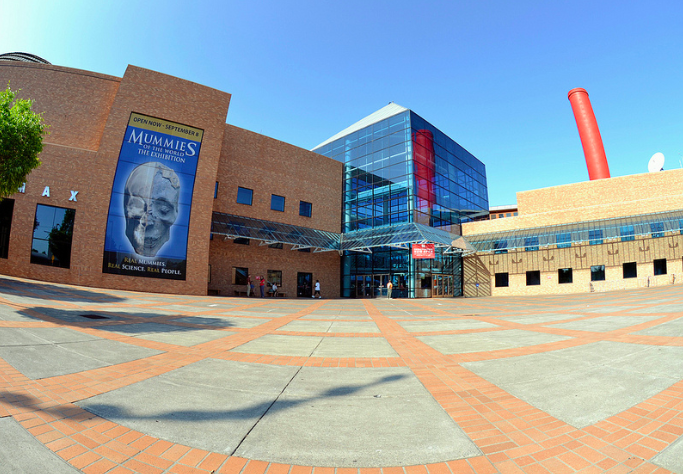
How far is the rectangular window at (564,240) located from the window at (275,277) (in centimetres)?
2554

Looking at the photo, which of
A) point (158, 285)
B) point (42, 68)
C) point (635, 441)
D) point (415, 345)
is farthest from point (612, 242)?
point (42, 68)

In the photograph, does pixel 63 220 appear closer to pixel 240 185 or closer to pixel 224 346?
pixel 240 185

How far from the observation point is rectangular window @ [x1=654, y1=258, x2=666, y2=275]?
25.3m

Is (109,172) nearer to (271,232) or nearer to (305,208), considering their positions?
(271,232)

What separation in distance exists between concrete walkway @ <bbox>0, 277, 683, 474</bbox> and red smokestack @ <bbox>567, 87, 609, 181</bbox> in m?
41.5

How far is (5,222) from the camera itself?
16828 millimetres

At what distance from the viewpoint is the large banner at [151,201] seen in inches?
719

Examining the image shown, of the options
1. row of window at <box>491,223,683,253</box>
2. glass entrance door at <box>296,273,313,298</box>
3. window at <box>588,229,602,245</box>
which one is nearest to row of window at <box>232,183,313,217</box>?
glass entrance door at <box>296,273,313,298</box>

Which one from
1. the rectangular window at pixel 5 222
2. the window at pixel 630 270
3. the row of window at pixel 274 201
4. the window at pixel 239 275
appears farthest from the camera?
the window at pixel 630 270

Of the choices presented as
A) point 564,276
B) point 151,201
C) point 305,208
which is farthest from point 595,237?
point 151,201

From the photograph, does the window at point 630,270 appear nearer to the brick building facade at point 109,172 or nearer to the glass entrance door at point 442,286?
the glass entrance door at point 442,286

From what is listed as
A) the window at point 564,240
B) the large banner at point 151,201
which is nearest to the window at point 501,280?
the window at point 564,240

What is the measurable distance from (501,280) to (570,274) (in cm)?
585

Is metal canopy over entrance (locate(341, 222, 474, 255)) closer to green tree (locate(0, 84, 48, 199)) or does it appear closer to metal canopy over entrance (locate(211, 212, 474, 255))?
metal canopy over entrance (locate(211, 212, 474, 255))
